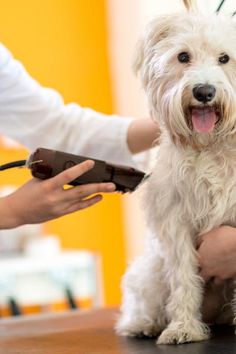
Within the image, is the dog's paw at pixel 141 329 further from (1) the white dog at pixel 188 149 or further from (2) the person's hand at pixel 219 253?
(2) the person's hand at pixel 219 253

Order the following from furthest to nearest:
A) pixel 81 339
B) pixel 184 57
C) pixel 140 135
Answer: pixel 140 135, pixel 81 339, pixel 184 57

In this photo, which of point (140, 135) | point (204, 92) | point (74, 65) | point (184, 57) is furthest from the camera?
point (74, 65)

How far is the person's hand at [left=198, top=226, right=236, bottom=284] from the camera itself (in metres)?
1.52

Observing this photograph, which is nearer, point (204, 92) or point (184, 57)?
point (204, 92)

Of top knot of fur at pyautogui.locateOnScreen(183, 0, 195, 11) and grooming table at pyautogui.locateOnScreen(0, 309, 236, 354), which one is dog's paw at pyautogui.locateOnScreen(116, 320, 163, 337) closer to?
grooming table at pyautogui.locateOnScreen(0, 309, 236, 354)

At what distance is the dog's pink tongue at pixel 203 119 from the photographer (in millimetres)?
1448

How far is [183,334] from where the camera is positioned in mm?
1533

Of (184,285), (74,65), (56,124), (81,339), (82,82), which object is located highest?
(74,65)

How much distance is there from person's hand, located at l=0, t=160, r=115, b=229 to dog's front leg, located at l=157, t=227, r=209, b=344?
192 millimetres

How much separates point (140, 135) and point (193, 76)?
0.61 m

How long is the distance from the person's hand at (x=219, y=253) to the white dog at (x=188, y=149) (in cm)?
2

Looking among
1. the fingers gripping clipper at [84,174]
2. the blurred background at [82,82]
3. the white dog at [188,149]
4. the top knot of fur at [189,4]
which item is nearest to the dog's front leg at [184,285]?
the white dog at [188,149]

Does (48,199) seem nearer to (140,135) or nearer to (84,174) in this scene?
(84,174)

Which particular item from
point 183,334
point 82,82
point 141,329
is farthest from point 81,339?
point 82,82
